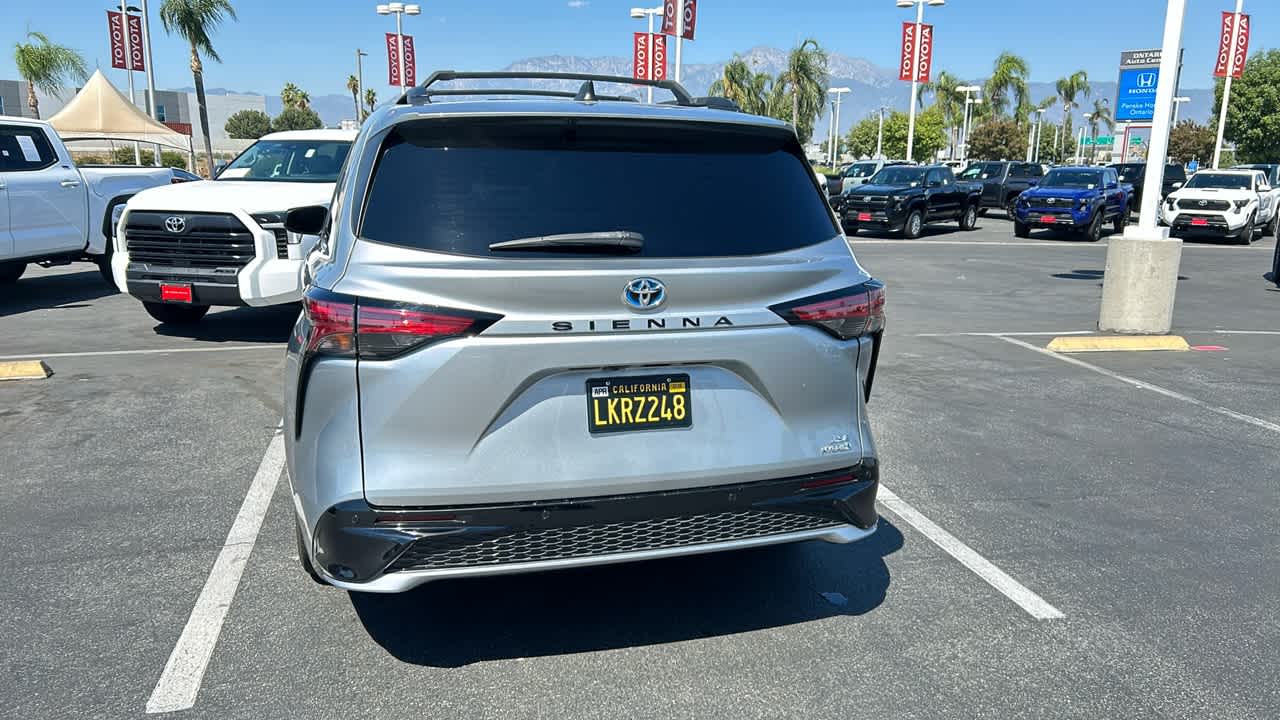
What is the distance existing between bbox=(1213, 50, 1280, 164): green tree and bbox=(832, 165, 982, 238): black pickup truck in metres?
40.0

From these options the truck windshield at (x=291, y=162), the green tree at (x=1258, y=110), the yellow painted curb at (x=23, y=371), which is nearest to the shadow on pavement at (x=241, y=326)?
the truck windshield at (x=291, y=162)

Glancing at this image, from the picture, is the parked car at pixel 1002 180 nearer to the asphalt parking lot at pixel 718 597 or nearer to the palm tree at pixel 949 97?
the asphalt parking lot at pixel 718 597

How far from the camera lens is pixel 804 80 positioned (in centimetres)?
5956

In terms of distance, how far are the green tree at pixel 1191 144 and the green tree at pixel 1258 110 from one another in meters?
19.4

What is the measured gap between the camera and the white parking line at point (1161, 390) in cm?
684

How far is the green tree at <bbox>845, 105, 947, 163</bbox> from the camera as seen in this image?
311 feet

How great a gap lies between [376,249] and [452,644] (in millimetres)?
1477

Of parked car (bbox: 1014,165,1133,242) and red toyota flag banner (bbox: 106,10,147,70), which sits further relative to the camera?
red toyota flag banner (bbox: 106,10,147,70)

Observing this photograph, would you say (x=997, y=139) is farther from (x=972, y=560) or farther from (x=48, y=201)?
(x=972, y=560)

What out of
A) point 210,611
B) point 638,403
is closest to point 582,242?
point 638,403

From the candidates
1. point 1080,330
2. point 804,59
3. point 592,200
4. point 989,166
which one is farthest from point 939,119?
point 592,200

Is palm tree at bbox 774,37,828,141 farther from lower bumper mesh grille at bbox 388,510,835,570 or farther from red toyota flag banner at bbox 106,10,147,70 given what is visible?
lower bumper mesh grille at bbox 388,510,835,570

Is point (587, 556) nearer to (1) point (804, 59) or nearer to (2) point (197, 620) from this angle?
(2) point (197, 620)

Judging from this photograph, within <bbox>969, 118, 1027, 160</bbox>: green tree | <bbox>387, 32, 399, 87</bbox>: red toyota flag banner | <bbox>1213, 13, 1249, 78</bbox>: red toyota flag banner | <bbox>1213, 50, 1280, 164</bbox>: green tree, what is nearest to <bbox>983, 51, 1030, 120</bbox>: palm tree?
<bbox>969, 118, 1027, 160</bbox>: green tree
